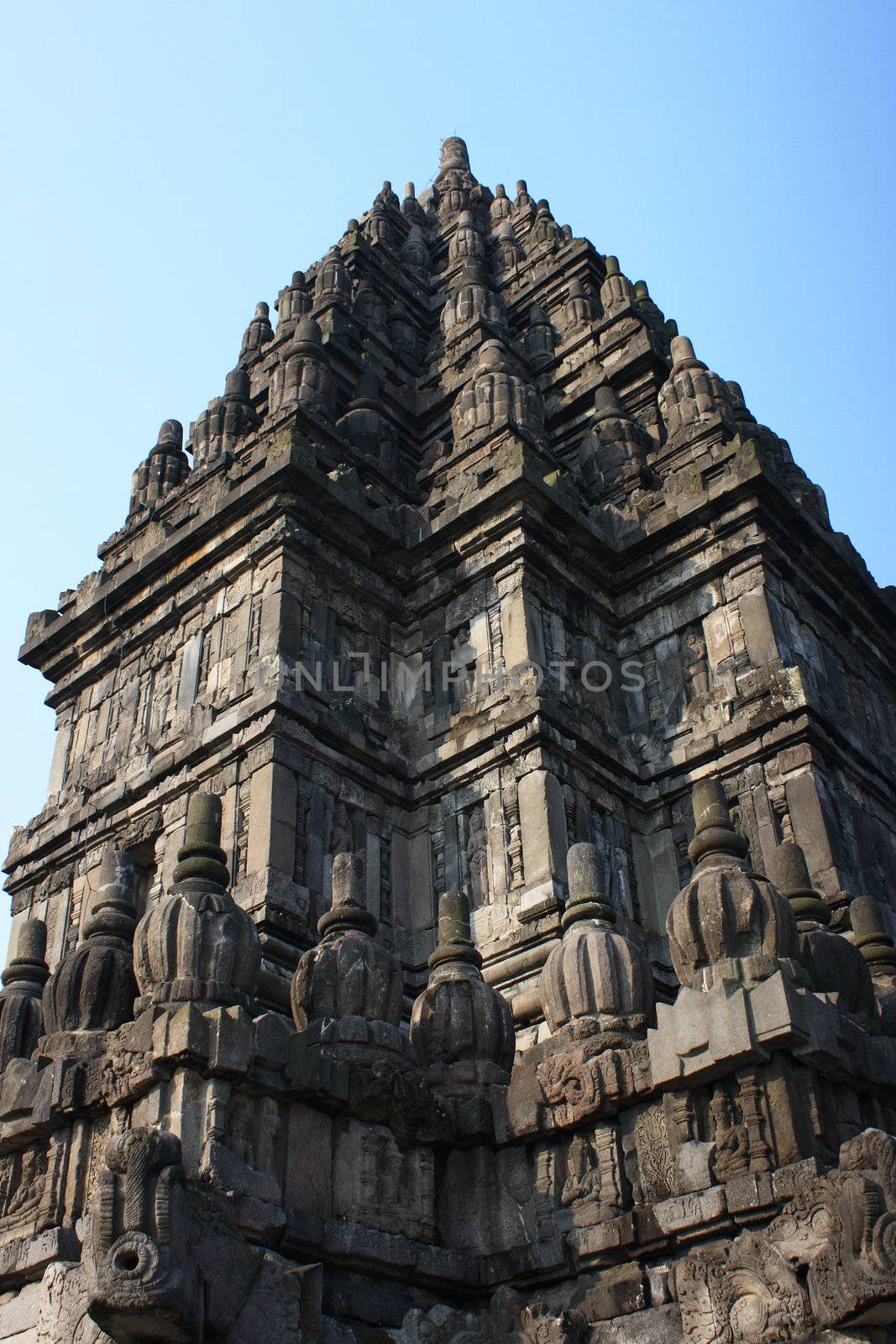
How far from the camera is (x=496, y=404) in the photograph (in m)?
25.1

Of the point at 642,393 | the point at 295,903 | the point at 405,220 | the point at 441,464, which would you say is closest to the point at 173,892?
the point at 295,903

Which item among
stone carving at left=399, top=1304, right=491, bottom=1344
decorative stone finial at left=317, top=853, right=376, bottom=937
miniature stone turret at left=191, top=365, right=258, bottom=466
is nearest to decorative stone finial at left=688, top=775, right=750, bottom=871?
decorative stone finial at left=317, top=853, right=376, bottom=937

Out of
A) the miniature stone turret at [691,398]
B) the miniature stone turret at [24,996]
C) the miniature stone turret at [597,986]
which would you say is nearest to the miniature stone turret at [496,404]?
the miniature stone turret at [691,398]

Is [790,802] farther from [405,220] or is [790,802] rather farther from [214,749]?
[405,220]

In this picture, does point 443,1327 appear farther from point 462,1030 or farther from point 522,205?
point 522,205

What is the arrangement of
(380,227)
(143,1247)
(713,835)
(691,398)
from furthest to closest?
(380,227) < (691,398) < (713,835) < (143,1247)

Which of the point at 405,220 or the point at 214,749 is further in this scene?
the point at 405,220

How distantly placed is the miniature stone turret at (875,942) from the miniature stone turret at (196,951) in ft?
20.6

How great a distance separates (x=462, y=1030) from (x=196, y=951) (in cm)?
266

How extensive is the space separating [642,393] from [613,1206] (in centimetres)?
2092

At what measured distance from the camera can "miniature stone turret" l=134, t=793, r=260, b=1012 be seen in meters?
11.1

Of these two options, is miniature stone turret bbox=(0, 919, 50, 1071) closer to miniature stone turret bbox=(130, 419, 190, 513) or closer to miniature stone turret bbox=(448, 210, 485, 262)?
miniature stone turret bbox=(130, 419, 190, 513)

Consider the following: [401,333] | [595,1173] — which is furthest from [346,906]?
[401,333]

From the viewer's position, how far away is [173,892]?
1173 cm
